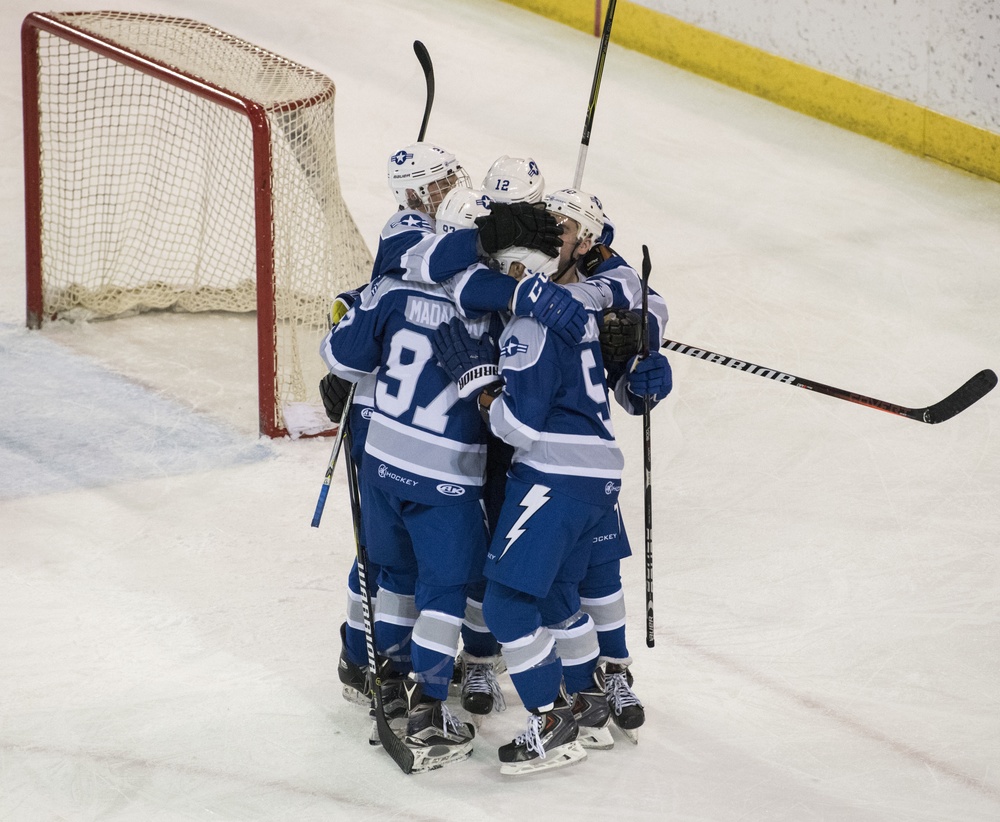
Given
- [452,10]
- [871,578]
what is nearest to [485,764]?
[871,578]

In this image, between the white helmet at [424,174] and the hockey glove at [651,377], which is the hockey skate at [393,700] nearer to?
the hockey glove at [651,377]

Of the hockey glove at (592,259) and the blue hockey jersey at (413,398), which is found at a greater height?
the hockey glove at (592,259)

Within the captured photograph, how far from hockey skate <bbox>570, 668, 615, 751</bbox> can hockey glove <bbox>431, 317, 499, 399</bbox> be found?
2.49 ft

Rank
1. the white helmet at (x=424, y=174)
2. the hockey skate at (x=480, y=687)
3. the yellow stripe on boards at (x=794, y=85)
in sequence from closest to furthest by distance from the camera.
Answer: the white helmet at (x=424, y=174) < the hockey skate at (x=480, y=687) < the yellow stripe on boards at (x=794, y=85)

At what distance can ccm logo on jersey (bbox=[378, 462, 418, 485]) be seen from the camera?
3.34 meters

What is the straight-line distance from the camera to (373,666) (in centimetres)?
345

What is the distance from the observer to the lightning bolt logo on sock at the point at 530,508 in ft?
10.7

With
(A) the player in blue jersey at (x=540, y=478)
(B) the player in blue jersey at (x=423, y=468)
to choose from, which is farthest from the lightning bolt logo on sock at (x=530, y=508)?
(B) the player in blue jersey at (x=423, y=468)

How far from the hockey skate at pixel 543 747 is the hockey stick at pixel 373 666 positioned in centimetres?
22

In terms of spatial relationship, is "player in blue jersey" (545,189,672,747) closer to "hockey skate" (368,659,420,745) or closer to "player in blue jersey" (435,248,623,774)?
"player in blue jersey" (435,248,623,774)

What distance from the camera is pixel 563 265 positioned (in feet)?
11.0

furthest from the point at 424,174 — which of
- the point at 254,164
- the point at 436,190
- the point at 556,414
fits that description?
the point at 254,164

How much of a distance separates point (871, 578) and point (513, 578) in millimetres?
1530

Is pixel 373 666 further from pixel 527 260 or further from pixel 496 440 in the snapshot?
pixel 527 260
